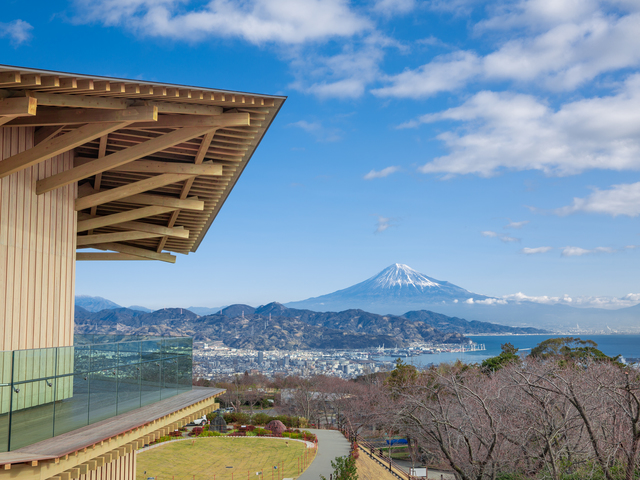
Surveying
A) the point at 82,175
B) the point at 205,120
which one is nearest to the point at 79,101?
the point at 205,120

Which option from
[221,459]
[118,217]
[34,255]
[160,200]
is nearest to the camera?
[34,255]

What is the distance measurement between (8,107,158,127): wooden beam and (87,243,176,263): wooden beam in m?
9.28

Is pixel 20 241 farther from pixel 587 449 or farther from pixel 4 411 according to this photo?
pixel 587 449

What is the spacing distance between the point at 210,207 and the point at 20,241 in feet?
16.2

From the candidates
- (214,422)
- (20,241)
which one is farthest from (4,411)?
(214,422)

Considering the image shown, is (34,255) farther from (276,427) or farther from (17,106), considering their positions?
(276,427)

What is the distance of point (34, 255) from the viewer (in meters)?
9.66

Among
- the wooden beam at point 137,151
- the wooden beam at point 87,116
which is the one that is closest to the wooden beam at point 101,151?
the wooden beam at point 137,151

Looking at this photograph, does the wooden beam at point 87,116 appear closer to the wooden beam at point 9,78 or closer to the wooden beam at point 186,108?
the wooden beam at point 186,108

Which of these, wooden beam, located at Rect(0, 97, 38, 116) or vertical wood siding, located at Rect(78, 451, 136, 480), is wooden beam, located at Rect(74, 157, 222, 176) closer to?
wooden beam, located at Rect(0, 97, 38, 116)

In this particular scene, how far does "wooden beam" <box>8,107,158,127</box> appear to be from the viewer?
23.1ft

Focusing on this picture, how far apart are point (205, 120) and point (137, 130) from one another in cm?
224

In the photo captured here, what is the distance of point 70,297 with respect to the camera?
11023 millimetres

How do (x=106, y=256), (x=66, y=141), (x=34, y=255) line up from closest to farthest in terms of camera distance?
(x=66, y=141) < (x=34, y=255) < (x=106, y=256)
